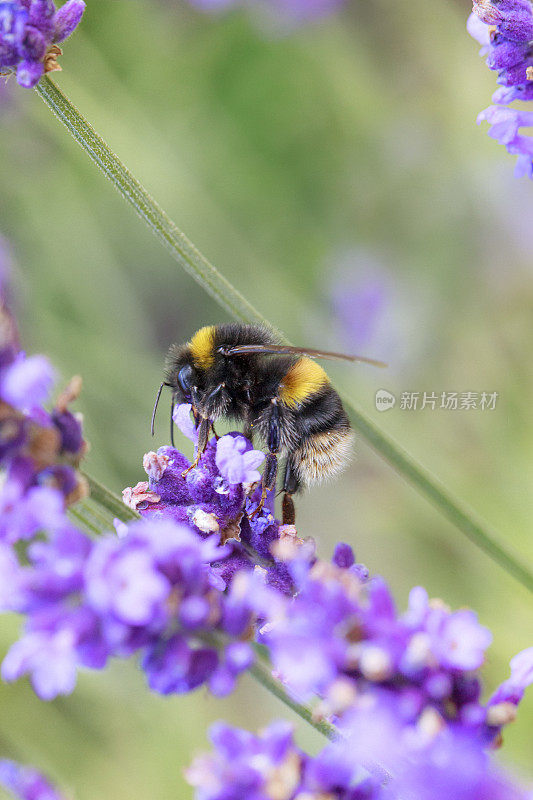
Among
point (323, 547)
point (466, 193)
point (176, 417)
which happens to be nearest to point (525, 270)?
point (466, 193)

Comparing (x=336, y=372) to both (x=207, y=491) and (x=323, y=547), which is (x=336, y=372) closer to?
(x=323, y=547)

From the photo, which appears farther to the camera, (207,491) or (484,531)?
(484,531)

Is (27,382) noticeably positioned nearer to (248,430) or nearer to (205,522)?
(205,522)

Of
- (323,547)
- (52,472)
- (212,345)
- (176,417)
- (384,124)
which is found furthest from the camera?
(384,124)

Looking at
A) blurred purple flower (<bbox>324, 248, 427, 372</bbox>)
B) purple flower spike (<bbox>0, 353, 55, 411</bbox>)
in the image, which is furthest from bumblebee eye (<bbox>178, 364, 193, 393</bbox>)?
blurred purple flower (<bbox>324, 248, 427, 372</bbox>)

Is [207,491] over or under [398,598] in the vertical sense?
over

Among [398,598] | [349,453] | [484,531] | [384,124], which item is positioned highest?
[384,124]
